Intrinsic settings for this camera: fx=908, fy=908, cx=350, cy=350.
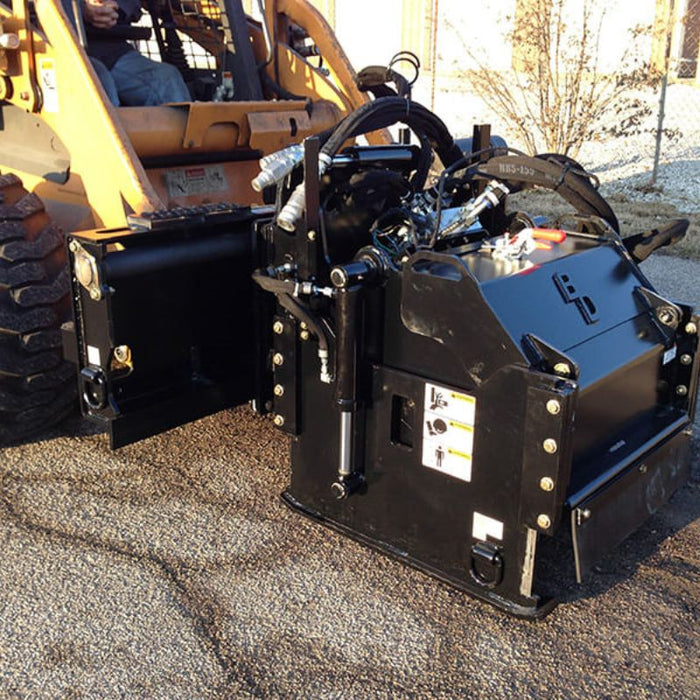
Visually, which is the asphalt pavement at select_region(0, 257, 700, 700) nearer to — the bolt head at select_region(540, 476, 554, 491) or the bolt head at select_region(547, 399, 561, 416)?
the bolt head at select_region(540, 476, 554, 491)

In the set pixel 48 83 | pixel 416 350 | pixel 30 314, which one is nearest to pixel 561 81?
pixel 48 83

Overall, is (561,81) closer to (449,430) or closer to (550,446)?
(449,430)

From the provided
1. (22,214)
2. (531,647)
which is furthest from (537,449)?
(22,214)

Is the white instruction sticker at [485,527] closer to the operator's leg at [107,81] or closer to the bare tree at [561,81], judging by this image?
the operator's leg at [107,81]

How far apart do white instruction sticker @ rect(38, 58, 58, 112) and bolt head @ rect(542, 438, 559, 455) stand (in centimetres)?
246

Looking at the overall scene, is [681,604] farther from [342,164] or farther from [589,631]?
[342,164]

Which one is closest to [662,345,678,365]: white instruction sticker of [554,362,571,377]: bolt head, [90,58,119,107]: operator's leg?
[554,362,571,377]: bolt head

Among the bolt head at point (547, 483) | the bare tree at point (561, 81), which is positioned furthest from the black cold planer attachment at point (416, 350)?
the bare tree at point (561, 81)

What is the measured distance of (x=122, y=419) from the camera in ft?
10.2

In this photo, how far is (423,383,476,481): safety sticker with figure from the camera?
8.94 ft

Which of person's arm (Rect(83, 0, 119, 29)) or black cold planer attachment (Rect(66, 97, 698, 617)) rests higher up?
person's arm (Rect(83, 0, 119, 29))

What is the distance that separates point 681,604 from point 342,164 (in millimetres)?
1790

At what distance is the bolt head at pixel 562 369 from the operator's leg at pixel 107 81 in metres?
2.31

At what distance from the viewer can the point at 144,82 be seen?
4.16 meters
